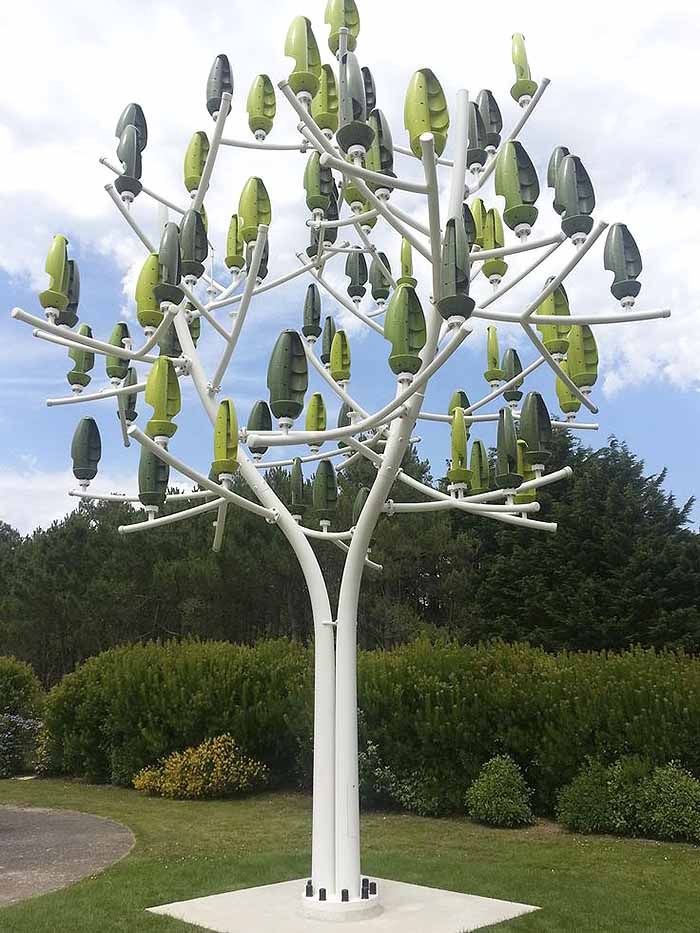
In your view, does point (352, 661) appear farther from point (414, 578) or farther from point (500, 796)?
point (414, 578)

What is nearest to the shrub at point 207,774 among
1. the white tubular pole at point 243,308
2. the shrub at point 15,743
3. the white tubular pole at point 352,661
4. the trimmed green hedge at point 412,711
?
the trimmed green hedge at point 412,711

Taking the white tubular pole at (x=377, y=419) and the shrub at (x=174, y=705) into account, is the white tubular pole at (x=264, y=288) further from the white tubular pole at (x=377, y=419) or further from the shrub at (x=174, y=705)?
the shrub at (x=174, y=705)

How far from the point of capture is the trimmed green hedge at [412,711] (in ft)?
30.1

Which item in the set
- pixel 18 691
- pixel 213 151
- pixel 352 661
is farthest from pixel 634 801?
pixel 18 691

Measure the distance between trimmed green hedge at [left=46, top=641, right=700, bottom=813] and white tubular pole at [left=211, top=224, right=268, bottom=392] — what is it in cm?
551

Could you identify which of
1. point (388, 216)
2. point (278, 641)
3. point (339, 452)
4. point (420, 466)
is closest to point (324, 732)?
point (339, 452)

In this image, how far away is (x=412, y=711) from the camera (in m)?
10.4

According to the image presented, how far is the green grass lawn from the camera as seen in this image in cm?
572

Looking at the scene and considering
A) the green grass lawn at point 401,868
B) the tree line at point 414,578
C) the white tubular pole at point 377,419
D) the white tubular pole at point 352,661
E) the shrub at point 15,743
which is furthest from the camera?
the tree line at point 414,578

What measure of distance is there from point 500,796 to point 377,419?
6181mm

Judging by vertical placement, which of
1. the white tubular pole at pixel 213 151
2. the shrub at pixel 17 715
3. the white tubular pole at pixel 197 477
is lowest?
the shrub at pixel 17 715

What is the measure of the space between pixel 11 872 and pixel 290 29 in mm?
6735

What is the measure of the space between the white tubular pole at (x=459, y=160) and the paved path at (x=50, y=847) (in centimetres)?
557

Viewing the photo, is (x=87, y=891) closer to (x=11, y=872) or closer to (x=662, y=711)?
(x=11, y=872)
